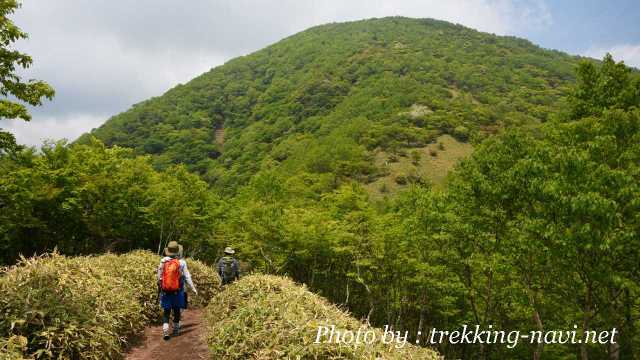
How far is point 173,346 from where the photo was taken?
30.4ft

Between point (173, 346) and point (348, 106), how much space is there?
11815 cm

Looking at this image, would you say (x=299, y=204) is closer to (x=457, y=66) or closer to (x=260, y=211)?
(x=260, y=211)

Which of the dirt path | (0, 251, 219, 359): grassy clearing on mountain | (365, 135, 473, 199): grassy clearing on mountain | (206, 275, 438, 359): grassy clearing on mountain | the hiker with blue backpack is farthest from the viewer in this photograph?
(365, 135, 473, 199): grassy clearing on mountain

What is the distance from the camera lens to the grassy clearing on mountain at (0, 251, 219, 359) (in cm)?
669

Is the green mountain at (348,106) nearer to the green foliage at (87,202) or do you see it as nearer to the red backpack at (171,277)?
the green foliage at (87,202)

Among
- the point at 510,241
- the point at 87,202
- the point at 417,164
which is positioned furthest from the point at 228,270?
the point at 417,164

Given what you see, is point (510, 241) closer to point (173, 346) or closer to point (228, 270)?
point (228, 270)

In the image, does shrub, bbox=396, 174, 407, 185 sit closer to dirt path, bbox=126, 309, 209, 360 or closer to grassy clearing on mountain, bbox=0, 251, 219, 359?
dirt path, bbox=126, 309, 209, 360

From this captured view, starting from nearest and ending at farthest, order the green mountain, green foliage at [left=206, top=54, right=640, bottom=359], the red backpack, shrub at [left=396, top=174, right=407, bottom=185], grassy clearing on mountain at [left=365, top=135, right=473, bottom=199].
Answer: the red backpack < green foliage at [left=206, top=54, right=640, bottom=359] < grassy clearing on mountain at [left=365, top=135, right=473, bottom=199] < shrub at [left=396, top=174, right=407, bottom=185] < the green mountain

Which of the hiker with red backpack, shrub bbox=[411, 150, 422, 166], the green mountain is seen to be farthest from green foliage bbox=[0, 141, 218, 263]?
shrub bbox=[411, 150, 422, 166]

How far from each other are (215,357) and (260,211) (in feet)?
97.0

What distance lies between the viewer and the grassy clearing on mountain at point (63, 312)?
6.69 meters

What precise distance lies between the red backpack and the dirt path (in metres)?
1.22

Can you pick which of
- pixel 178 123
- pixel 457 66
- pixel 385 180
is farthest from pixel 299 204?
pixel 457 66
